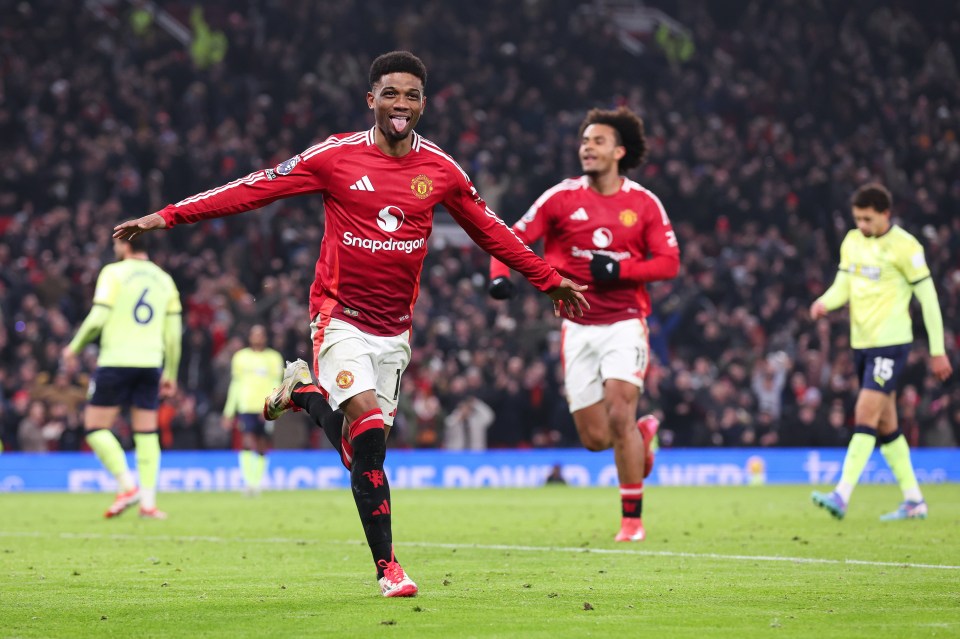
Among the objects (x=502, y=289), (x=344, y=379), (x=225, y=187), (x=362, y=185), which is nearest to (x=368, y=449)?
(x=344, y=379)

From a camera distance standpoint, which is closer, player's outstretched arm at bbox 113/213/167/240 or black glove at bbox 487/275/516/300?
player's outstretched arm at bbox 113/213/167/240

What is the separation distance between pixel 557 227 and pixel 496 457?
12.4 meters

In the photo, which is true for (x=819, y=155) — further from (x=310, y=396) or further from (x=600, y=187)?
(x=310, y=396)

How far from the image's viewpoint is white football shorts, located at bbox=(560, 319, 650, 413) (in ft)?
33.8

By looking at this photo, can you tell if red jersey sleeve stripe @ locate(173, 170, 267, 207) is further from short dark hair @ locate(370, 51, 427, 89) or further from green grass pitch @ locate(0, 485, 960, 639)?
green grass pitch @ locate(0, 485, 960, 639)

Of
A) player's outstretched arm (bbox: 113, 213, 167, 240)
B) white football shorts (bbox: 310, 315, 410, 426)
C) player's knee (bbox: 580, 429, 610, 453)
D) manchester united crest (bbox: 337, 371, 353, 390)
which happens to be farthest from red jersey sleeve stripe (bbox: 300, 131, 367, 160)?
player's knee (bbox: 580, 429, 610, 453)

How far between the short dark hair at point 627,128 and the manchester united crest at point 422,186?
3.76m

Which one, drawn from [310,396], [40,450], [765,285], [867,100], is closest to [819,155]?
[867,100]

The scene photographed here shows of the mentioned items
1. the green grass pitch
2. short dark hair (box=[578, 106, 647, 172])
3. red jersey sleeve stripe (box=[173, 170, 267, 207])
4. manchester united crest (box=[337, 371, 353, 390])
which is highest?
short dark hair (box=[578, 106, 647, 172])

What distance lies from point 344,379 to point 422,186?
107 cm

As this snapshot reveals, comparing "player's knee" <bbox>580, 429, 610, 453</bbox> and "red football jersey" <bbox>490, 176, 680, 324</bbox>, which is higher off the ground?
"red football jersey" <bbox>490, 176, 680, 324</bbox>

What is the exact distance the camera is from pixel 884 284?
1238 centimetres

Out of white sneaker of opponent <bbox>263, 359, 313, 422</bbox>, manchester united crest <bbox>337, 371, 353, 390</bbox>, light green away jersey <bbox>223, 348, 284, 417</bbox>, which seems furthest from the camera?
light green away jersey <bbox>223, 348, 284, 417</bbox>

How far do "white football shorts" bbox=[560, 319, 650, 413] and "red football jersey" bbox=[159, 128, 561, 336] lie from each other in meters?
3.33
